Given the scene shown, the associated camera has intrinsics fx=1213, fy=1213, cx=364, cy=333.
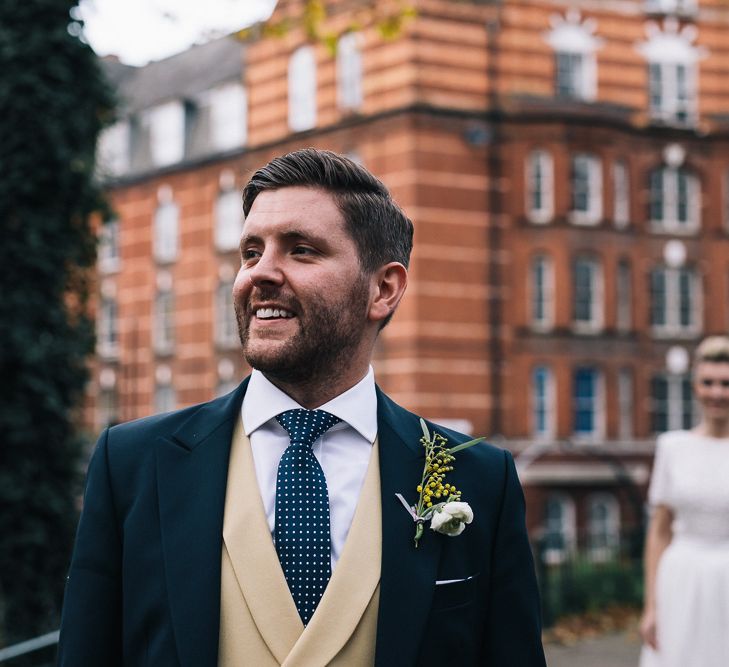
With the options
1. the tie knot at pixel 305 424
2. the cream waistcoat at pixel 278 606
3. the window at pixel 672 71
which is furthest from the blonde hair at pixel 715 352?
the window at pixel 672 71

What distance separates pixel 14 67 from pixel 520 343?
23694 millimetres

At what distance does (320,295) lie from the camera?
278cm

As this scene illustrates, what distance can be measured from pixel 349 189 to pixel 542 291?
30691mm

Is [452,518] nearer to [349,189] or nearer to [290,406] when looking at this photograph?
[290,406]

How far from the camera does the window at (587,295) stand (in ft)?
109

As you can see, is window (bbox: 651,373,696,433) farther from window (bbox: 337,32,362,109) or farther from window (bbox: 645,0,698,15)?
window (bbox: 337,32,362,109)

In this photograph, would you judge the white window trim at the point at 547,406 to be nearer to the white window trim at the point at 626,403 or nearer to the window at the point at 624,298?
the white window trim at the point at 626,403

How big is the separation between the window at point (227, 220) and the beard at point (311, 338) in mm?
34290

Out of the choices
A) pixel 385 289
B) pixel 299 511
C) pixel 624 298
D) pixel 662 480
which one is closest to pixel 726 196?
pixel 624 298

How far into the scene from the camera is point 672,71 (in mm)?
34969

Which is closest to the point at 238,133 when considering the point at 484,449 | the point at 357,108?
the point at 357,108

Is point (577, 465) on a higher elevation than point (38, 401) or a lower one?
lower

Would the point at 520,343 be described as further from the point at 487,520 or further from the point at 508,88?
the point at 487,520

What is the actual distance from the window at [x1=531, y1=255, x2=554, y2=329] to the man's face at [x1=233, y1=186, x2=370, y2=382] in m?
30.4
